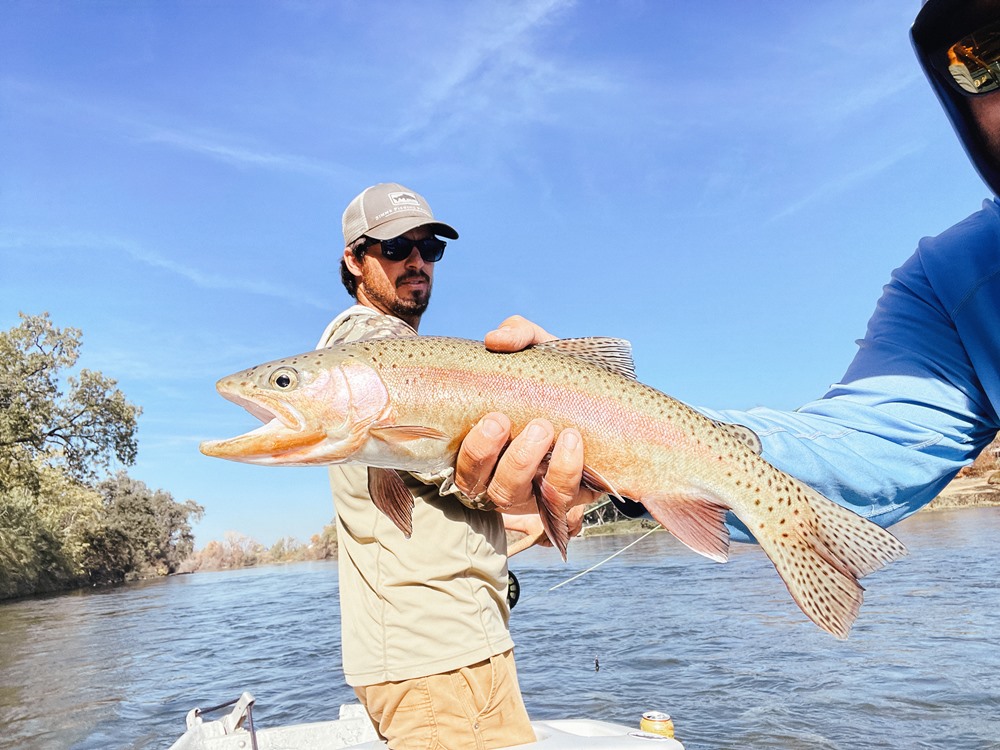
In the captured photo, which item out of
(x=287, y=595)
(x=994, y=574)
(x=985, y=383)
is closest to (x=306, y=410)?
(x=985, y=383)

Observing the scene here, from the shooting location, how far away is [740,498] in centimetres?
242

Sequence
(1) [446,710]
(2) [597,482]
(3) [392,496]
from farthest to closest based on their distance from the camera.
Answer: (1) [446,710] → (3) [392,496] → (2) [597,482]

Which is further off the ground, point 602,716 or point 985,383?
Result: point 985,383

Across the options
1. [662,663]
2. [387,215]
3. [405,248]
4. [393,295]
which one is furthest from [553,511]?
[662,663]

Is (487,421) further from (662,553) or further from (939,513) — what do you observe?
(939,513)

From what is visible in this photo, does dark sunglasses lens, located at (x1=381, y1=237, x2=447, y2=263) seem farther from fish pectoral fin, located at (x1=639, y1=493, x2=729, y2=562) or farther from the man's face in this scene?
fish pectoral fin, located at (x1=639, y1=493, x2=729, y2=562)

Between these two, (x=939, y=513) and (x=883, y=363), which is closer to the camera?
(x=883, y=363)

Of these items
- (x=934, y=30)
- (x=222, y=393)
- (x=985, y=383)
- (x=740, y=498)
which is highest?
(x=934, y=30)

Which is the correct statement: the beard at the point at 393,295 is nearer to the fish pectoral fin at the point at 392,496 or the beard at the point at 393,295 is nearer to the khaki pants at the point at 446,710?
the fish pectoral fin at the point at 392,496

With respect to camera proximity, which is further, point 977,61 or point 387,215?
point 387,215

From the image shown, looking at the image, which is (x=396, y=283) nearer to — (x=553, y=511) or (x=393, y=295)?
(x=393, y=295)

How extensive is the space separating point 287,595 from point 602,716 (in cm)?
2602

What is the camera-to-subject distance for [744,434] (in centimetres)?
242

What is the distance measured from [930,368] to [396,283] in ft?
9.34
